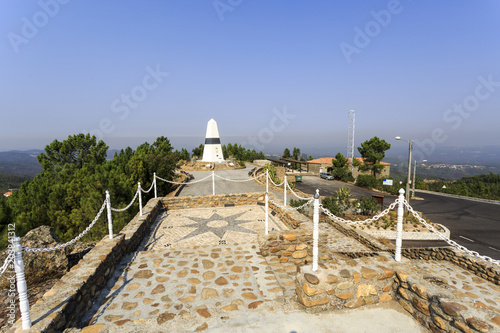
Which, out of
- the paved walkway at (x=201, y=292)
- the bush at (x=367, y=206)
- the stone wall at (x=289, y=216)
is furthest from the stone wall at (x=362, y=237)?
the paved walkway at (x=201, y=292)

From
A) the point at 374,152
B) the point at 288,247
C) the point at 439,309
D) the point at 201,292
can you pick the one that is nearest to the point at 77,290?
the point at 201,292

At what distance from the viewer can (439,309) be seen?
9.41 ft

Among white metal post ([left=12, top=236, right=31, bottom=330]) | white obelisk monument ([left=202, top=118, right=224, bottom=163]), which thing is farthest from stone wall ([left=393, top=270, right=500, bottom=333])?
white obelisk monument ([left=202, top=118, right=224, bottom=163])

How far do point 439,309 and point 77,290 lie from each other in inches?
176

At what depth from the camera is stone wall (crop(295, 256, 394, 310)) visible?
3314 mm

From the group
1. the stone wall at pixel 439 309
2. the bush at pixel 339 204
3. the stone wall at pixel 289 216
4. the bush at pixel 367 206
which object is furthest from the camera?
the bush at pixel 367 206

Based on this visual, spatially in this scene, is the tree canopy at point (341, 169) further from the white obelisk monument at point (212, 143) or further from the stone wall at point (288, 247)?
the stone wall at point (288, 247)

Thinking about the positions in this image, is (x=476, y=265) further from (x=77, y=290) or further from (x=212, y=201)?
(x=212, y=201)

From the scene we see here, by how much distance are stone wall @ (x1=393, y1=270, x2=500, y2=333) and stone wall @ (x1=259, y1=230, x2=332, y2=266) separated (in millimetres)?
2016

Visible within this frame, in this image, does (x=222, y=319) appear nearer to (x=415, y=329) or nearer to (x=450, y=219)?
(x=415, y=329)

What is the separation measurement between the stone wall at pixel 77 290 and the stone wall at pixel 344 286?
2.96m

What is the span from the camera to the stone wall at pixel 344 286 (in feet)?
10.9

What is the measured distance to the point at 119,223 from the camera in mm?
9359

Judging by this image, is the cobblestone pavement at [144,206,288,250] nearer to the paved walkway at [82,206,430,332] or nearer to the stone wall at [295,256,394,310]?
the paved walkway at [82,206,430,332]
